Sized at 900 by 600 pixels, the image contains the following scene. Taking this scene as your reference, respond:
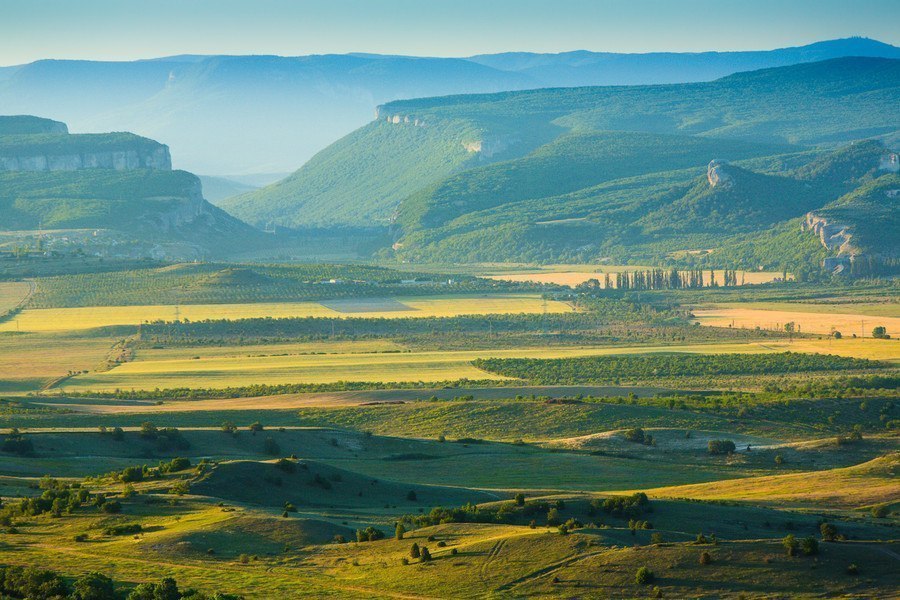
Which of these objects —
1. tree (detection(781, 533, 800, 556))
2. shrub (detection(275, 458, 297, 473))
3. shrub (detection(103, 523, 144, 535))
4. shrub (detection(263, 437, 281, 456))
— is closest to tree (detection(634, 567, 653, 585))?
tree (detection(781, 533, 800, 556))

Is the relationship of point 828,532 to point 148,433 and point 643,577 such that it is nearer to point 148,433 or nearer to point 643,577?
point 643,577

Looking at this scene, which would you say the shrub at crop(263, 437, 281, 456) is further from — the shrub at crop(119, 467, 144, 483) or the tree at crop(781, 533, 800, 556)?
the tree at crop(781, 533, 800, 556)

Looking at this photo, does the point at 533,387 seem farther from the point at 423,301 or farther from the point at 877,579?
the point at 423,301

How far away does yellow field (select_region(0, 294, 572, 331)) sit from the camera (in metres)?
153

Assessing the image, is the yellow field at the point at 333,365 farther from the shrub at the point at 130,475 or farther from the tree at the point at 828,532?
the tree at the point at 828,532

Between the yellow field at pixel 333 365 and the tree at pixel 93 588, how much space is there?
65.6 m

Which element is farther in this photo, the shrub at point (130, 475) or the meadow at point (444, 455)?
the shrub at point (130, 475)

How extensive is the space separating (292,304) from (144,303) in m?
15.9

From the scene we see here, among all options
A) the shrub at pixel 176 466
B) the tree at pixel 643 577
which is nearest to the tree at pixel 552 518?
the tree at pixel 643 577

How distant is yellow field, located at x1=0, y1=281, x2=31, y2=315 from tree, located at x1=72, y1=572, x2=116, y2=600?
120014 millimetres

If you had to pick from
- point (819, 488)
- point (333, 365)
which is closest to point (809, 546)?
point (819, 488)

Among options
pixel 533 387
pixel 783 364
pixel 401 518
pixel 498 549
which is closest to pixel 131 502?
pixel 401 518

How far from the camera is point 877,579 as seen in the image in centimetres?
4762

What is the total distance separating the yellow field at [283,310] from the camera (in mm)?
152750
